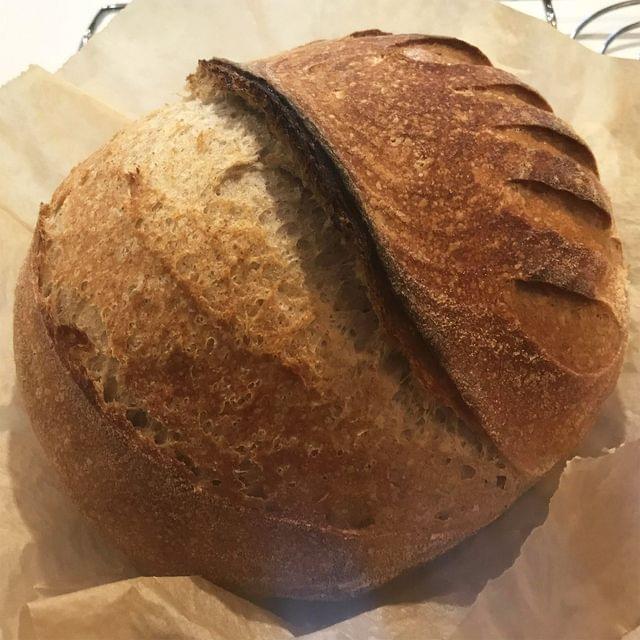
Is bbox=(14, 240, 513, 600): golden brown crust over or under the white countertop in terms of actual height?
under

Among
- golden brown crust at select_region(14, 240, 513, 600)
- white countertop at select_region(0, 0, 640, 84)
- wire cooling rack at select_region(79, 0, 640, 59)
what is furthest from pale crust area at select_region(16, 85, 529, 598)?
white countertop at select_region(0, 0, 640, 84)

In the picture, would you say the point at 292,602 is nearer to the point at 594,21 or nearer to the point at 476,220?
the point at 476,220

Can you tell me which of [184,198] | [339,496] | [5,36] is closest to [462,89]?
[184,198]

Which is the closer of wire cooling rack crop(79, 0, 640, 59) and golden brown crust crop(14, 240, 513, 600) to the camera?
golden brown crust crop(14, 240, 513, 600)

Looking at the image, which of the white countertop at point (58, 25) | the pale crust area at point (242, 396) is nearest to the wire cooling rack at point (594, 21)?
the white countertop at point (58, 25)

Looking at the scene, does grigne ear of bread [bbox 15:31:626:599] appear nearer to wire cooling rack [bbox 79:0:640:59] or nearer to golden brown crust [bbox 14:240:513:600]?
golden brown crust [bbox 14:240:513:600]

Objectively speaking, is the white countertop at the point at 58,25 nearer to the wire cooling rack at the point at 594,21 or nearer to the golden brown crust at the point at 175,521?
the wire cooling rack at the point at 594,21

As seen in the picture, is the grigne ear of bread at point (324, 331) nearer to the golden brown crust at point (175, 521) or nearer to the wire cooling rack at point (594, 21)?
the golden brown crust at point (175, 521)

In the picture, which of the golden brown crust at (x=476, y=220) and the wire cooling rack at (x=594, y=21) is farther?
the wire cooling rack at (x=594, y=21)

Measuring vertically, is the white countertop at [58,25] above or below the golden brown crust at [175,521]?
above
